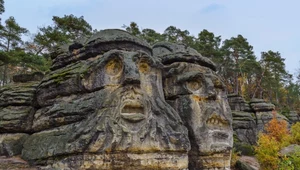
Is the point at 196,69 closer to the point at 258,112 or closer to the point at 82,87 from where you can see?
the point at 82,87

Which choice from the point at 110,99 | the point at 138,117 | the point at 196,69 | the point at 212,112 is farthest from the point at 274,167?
the point at 110,99

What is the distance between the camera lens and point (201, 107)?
427 inches

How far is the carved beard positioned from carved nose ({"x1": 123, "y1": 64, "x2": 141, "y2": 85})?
0.20 meters

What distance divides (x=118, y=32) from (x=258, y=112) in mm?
17876

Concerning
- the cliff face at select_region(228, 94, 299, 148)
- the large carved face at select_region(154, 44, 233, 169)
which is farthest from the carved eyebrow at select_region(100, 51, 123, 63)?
the cliff face at select_region(228, 94, 299, 148)

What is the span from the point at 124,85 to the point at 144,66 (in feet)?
4.24

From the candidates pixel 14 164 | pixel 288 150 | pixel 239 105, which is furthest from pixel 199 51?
pixel 14 164

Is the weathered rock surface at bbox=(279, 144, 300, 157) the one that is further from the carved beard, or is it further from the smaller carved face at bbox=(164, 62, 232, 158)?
the carved beard

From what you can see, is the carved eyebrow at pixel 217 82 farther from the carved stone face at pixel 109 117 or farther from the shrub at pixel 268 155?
the shrub at pixel 268 155

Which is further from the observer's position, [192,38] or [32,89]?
[192,38]

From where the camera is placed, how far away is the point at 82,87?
9.48 metres

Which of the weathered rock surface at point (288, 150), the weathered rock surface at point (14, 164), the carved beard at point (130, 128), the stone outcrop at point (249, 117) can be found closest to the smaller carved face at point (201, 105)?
the carved beard at point (130, 128)

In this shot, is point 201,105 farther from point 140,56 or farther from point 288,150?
point 288,150

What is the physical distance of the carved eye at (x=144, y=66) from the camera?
392 inches
